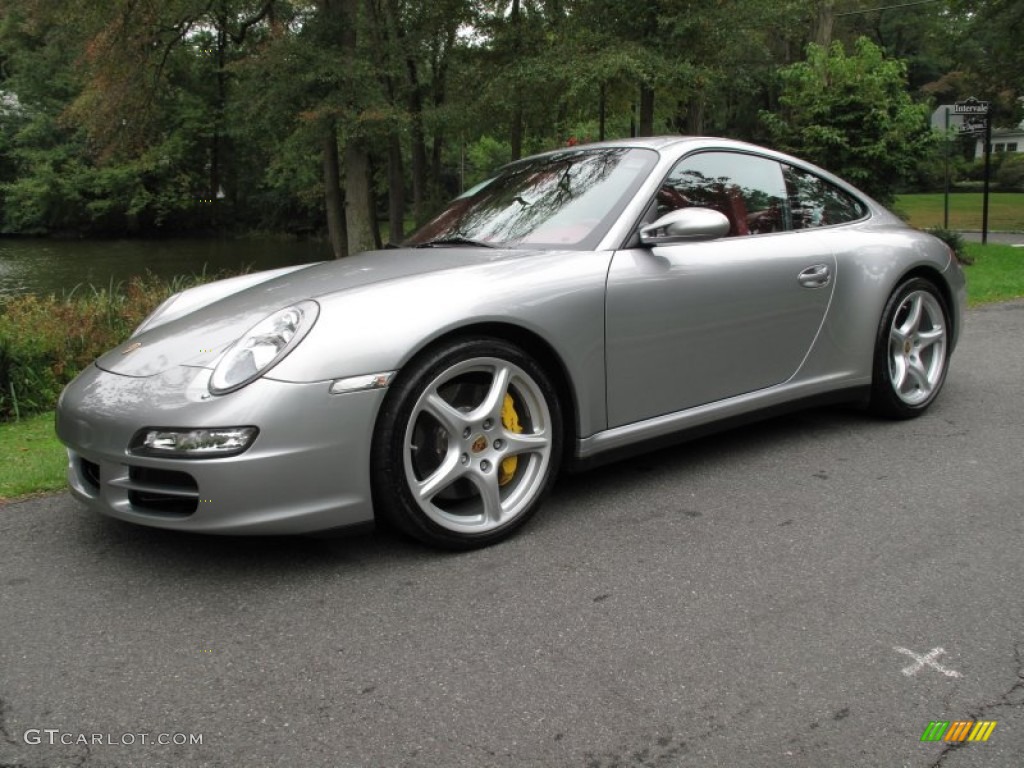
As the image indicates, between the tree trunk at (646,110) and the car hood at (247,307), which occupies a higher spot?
the tree trunk at (646,110)

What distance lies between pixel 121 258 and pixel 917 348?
Result: 107 ft

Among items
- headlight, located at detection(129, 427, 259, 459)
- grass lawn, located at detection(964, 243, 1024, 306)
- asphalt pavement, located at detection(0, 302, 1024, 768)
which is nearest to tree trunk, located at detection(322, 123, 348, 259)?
grass lawn, located at detection(964, 243, 1024, 306)

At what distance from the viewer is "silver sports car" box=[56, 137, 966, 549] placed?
2.66m

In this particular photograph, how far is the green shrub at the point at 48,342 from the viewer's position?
5867 millimetres

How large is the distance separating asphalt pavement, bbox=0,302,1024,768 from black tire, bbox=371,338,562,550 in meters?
0.13

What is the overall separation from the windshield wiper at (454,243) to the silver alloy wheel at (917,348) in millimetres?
2158

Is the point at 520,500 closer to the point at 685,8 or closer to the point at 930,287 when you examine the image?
the point at 930,287

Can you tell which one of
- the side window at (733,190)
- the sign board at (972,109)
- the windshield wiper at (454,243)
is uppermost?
the sign board at (972,109)

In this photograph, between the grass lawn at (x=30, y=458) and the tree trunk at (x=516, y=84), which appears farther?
the tree trunk at (x=516, y=84)

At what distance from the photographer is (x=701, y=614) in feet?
8.30

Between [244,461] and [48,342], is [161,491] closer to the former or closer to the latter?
[244,461]

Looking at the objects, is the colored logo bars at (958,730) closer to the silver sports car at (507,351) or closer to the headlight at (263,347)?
the silver sports car at (507,351)

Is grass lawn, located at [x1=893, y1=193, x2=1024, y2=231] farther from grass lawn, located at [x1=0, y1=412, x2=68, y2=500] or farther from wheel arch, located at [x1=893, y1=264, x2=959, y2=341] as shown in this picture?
grass lawn, located at [x1=0, y1=412, x2=68, y2=500]

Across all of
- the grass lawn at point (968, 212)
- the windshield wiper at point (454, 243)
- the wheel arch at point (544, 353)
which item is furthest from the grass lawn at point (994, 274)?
the wheel arch at point (544, 353)
